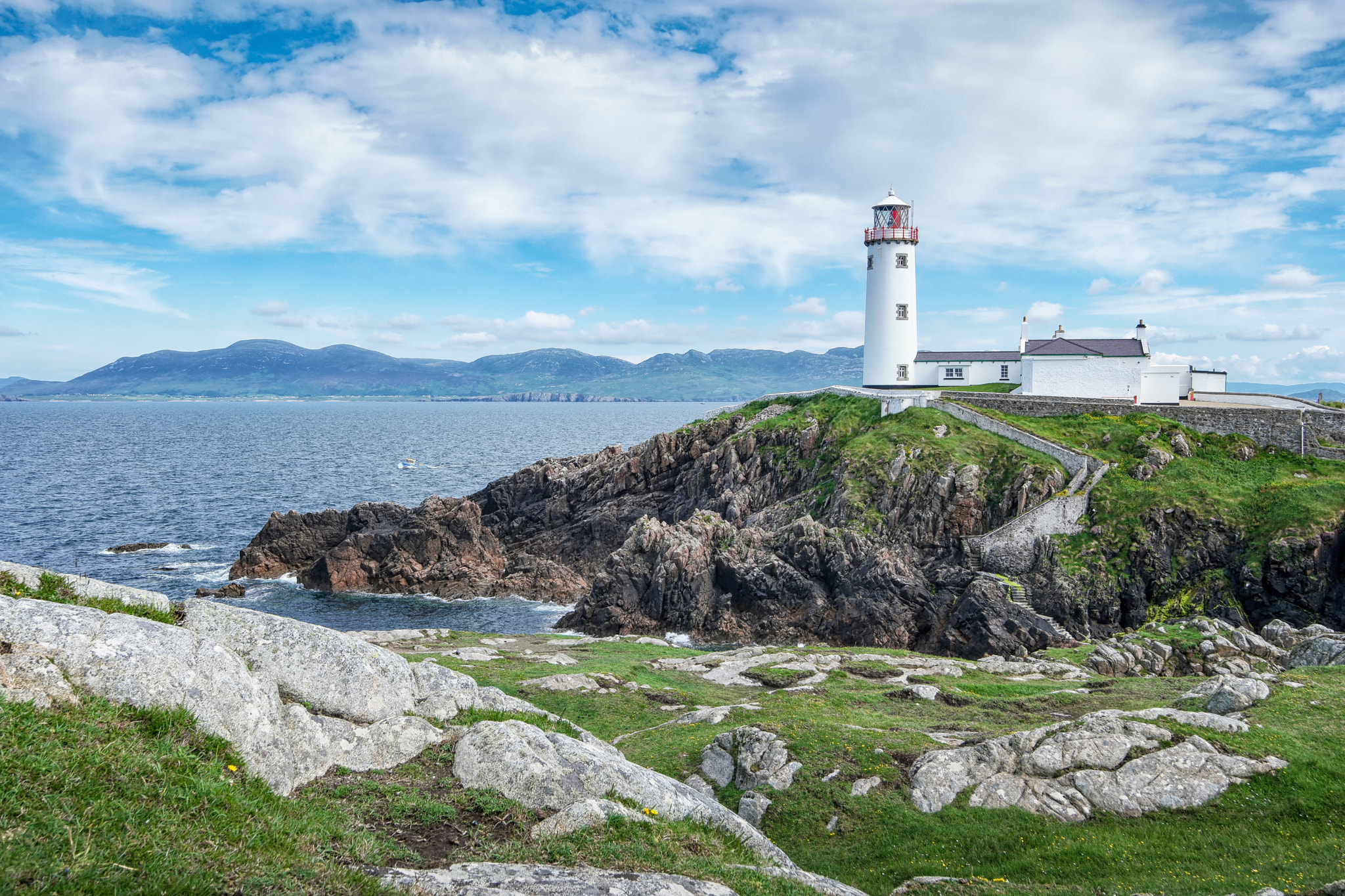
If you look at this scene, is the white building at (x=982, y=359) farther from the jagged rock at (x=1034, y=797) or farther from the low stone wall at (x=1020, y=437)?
the jagged rock at (x=1034, y=797)

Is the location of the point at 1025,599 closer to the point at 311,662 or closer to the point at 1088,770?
the point at 1088,770

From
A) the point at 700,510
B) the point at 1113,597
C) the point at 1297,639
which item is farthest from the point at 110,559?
the point at 1297,639

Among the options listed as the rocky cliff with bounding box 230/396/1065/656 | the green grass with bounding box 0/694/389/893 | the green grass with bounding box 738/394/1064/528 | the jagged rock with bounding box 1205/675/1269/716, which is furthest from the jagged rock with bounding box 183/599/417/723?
the green grass with bounding box 738/394/1064/528

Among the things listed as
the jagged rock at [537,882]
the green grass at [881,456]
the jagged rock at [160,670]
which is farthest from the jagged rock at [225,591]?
the jagged rock at [537,882]

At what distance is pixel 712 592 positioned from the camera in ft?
167

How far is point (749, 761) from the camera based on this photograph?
76.2 ft

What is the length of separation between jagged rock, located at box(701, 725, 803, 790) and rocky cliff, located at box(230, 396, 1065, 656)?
23.2 m

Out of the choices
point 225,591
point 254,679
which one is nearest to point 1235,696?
point 254,679

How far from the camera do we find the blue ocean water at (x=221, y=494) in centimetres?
5603

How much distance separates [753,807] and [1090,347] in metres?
61.1

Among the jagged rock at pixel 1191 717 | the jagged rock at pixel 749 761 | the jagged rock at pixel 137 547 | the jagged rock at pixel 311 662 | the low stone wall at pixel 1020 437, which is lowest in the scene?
the jagged rock at pixel 137 547

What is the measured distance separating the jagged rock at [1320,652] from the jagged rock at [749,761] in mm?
21877

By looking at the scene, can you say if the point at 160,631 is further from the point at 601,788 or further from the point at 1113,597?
the point at 1113,597

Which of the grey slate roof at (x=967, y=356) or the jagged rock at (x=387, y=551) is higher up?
the grey slate roof at (x=967, y=356)
